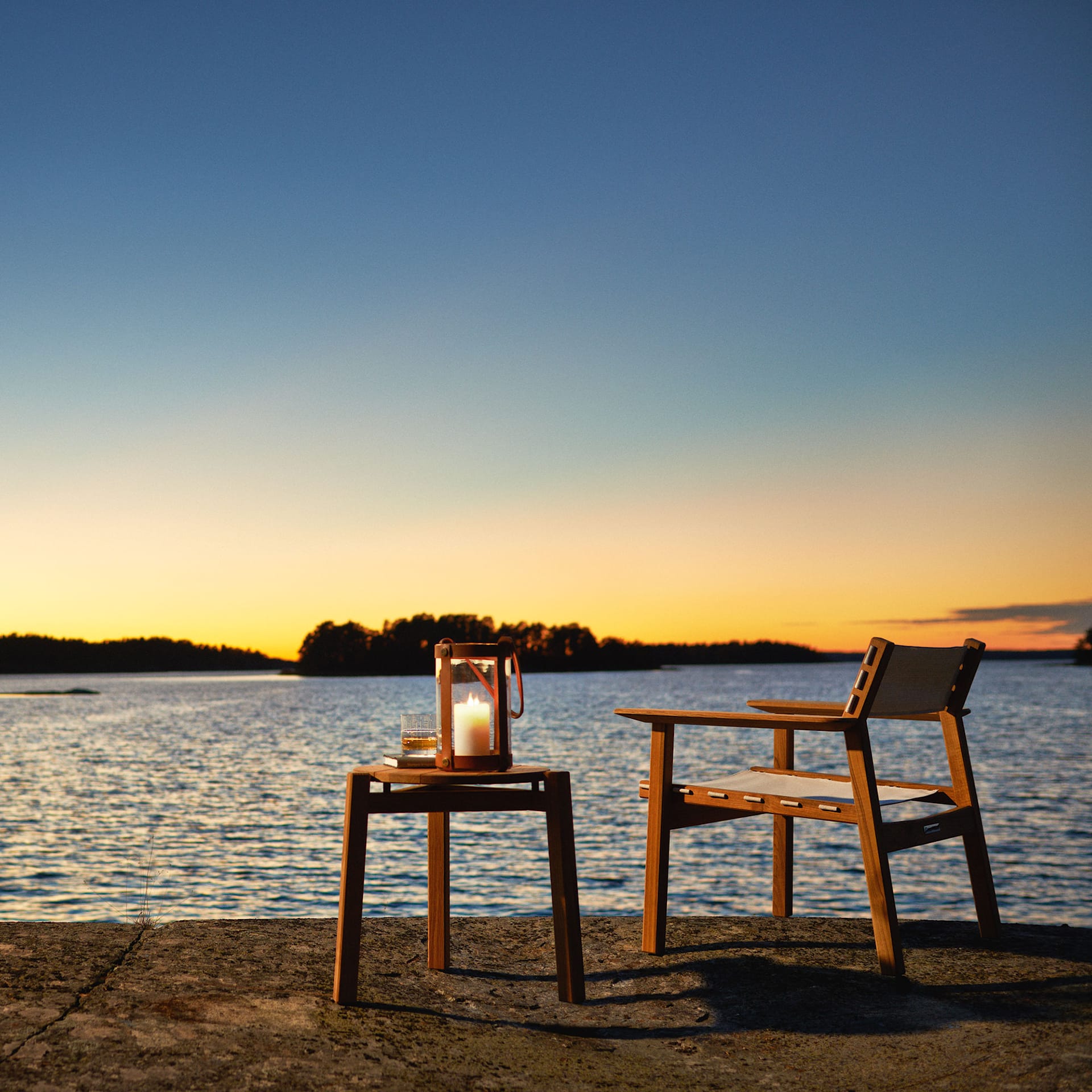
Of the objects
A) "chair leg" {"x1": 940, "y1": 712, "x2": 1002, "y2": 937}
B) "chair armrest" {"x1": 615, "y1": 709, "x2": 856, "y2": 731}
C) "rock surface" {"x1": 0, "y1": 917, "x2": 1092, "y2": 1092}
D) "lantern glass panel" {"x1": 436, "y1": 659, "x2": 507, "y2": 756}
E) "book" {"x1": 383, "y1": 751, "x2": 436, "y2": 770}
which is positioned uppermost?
"lantern glass panel" {"x1": 436, "y1": 659, "x2": 507, "y2": 756}

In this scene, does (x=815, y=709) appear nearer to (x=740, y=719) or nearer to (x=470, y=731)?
(x=740, y=719)

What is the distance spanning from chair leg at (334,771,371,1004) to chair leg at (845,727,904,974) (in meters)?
1.51

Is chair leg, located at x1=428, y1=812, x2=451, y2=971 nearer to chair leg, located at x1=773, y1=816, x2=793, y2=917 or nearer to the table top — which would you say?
the table top

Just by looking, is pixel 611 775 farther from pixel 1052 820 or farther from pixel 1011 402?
pixel 1011 402

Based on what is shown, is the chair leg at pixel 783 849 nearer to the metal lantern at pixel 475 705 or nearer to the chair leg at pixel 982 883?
the chair leg at pixel 982 883

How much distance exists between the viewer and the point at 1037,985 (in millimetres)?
3248

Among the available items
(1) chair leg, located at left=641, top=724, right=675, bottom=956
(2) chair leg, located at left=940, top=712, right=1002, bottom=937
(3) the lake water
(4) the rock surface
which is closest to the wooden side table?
(4) the rock surface

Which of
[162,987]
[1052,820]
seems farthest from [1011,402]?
[162,987]

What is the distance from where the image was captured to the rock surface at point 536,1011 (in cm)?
250

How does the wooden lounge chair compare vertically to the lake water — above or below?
above

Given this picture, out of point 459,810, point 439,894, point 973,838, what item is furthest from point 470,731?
point 973,838

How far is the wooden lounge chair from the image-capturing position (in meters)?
Answer: 3.29

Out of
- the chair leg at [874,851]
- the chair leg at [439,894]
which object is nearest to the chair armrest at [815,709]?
the chair leg at [874,851]

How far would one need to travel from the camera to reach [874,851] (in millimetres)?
3232
